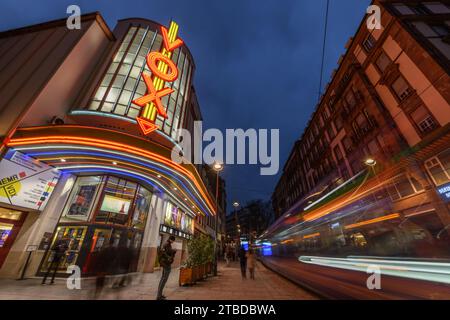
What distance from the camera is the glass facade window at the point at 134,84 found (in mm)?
13000

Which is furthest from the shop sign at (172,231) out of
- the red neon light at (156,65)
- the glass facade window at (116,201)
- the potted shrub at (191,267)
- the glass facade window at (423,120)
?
the glass facade window at (423,120)

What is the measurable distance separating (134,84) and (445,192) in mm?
22330

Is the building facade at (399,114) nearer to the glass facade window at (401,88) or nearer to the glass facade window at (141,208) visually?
the glass facade window at (401,88)

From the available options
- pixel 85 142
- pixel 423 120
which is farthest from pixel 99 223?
pixel 423 120

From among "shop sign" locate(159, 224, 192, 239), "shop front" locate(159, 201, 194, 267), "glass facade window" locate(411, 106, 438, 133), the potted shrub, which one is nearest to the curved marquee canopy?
the potted shrub

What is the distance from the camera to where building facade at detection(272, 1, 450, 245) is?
1238cm

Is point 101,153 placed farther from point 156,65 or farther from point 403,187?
point 403,187

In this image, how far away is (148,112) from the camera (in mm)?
11992

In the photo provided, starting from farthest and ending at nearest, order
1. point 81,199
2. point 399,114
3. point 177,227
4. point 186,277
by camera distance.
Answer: point 177,227
point 399,114
point 81,199
point 186,277

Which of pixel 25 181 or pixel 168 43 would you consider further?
pixel 168 43

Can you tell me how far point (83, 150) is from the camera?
29.9ft

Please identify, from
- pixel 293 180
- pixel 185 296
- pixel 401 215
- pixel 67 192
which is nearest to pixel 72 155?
pixel 67 192

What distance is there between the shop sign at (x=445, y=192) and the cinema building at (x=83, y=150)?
15.7m
